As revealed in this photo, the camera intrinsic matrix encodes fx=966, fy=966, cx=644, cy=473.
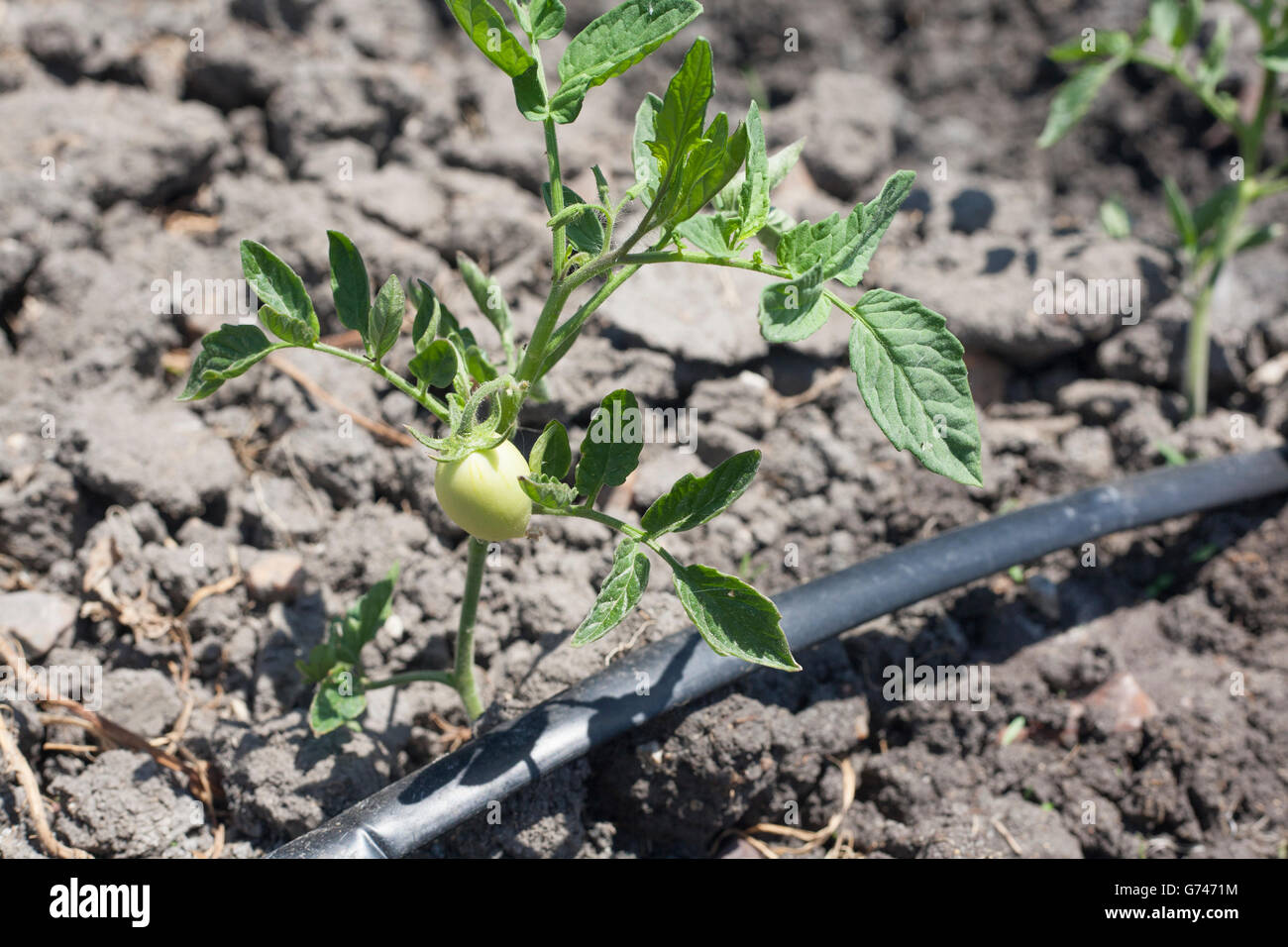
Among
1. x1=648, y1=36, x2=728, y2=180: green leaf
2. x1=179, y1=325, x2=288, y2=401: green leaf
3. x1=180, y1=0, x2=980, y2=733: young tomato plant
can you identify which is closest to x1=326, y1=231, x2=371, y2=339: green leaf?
x1=180, y1=0, x2=980, y2=733: young tomato plant

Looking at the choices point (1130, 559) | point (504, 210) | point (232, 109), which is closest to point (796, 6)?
point (504, 210)

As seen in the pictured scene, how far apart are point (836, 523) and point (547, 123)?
1140 millimetres

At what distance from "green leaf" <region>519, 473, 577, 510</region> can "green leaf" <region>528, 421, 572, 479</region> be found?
0.08 ft

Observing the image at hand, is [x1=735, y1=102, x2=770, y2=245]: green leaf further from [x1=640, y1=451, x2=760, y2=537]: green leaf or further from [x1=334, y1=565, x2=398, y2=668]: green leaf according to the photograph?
[x1=334, y1=565, x2=398, y2=668]: green leaf

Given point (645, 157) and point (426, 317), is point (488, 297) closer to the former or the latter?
point (426, 317)

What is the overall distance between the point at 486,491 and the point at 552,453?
0.49ft

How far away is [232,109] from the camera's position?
2.55 m

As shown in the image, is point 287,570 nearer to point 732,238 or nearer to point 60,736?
point 60,736

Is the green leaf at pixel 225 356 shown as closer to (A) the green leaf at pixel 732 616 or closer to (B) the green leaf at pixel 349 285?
(B) the green leaf at pixel 349 285

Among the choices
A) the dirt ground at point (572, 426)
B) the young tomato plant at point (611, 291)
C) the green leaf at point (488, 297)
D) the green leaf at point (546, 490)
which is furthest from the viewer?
the dirt ground at point (572, 426)

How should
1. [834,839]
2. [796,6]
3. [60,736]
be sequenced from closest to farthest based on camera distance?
[60,736] → [834,839] → [796,6]

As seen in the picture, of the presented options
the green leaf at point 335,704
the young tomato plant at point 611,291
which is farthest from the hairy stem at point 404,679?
the young tomato plant at point 611,291

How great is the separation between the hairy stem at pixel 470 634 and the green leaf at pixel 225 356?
390 millimetres

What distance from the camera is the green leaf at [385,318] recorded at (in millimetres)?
1245
